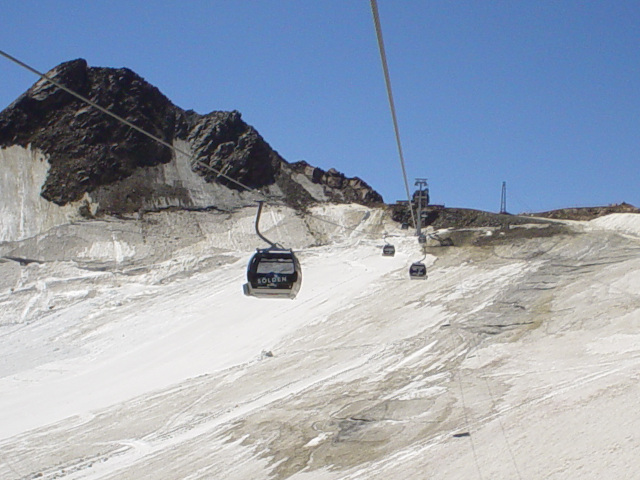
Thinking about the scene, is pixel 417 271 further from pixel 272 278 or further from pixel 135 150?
pixel 135 150

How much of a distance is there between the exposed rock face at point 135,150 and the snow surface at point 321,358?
8.41 meters

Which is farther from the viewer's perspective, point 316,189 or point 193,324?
point 316,189

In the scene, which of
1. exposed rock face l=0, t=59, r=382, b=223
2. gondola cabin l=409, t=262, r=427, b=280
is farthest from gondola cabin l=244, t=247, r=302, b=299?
exposed rock face l=0, t=59, r=382, b=223

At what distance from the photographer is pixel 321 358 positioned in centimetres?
3017

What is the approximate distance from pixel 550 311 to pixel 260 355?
47.6 ft

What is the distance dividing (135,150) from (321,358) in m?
48.0

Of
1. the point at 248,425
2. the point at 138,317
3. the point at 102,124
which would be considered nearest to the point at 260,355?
the point at 248,425

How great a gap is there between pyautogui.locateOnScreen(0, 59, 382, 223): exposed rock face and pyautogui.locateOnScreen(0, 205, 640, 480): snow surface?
8408mm

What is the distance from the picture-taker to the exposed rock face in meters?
66.1

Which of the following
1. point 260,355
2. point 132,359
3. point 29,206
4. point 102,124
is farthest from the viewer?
point 102,124

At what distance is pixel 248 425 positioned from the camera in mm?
22016

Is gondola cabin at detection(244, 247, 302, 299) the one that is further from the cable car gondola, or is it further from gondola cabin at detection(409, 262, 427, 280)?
gondola cabin at detection(409, 262, 427, 280)

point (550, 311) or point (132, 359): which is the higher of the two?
point (550, 311)

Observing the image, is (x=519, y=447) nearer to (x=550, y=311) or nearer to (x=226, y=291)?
(x=550, y=311)
